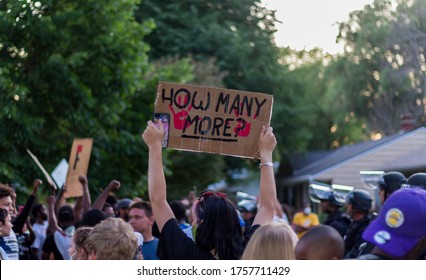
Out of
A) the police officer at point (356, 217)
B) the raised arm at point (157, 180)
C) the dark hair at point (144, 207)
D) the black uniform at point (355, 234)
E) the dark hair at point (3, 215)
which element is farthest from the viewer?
the police officer at point (356, 217)

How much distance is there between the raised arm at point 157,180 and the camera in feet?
18.0

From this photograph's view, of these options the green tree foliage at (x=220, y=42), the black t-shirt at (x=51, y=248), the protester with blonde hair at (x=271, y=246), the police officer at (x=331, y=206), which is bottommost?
the black t-shirt at (x=51, y=248)

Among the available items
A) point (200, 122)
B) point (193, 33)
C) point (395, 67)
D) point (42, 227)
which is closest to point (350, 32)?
point (395, 67)

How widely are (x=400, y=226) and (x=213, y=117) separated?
286 cm

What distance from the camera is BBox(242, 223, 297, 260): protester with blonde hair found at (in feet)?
14.5

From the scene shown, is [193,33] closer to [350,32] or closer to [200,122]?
[350,32]

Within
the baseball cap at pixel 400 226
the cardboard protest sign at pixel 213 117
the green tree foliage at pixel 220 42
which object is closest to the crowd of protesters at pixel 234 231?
the baseball cap at pixel 400 226

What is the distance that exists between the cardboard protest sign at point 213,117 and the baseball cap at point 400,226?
2.45m

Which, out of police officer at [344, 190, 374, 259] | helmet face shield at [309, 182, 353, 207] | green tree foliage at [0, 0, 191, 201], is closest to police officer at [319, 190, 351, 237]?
helmet face shield at [309, 182, 353, 207]

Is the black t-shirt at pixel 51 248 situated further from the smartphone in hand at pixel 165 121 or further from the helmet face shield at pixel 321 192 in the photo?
the smartphone in hand at pixel 165 121

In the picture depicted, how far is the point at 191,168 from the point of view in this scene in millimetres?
35281

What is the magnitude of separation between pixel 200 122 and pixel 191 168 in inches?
1125

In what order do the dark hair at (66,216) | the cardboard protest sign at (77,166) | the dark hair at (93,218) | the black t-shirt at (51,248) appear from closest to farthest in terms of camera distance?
1. the dark hair at (93,218)
2. the black t-shirt at (51,248)
3. the dark hair at (66,216)
4. the cardboard protest sign at (77,166)

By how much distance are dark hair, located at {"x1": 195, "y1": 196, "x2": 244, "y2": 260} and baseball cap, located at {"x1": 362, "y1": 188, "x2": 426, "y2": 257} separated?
4.54 ft
